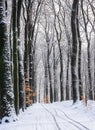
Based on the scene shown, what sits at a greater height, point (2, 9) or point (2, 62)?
point (2, 9)

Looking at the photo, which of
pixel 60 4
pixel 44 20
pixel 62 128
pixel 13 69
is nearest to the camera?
pixel 62 128

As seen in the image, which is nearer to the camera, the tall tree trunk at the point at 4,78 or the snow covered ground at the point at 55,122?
the snow covered ground at the point at 55,122

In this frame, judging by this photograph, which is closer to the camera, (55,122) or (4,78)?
(55,122)

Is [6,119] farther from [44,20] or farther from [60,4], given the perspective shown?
[44,20]

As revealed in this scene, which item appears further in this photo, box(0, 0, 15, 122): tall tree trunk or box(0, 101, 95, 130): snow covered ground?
box(0, 0, 15, 122): tall tree trunk

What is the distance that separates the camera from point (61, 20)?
1769 inches

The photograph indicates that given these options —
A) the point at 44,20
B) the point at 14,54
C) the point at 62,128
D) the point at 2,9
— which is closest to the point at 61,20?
the point at 44,20

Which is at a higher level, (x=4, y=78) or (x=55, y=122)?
(x=4, y=78)

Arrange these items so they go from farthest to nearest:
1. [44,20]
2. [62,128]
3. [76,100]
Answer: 1. [44,20]
2. [76,100]
3. [62,128]

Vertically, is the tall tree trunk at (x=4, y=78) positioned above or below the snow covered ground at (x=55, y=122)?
above

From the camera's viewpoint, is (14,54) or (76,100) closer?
(14,54)

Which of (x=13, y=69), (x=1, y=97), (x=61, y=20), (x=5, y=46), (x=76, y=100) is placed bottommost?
(x=76, y=100)

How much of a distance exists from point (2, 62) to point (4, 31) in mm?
1371

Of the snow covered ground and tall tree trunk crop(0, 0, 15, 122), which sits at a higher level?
tall tree trunk crop(0, 0, 15, 122)
